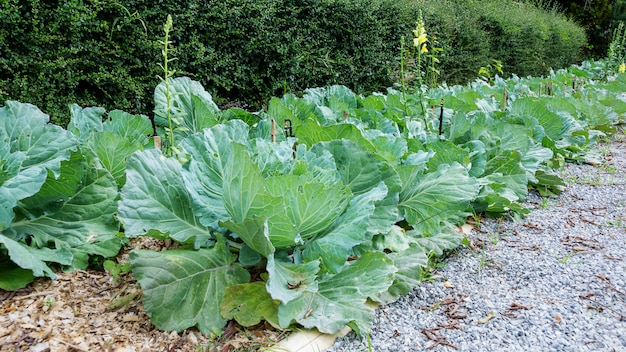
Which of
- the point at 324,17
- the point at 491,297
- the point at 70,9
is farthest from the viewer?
the point at 324,17

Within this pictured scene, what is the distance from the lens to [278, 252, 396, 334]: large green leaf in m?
1.74

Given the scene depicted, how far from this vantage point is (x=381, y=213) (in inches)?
87.4

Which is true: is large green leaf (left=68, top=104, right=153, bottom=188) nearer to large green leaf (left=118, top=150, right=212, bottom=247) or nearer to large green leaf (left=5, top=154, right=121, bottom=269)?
large green leaf (left=5, top=154, right=121, bottom=269)

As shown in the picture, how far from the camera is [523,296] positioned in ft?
7.10

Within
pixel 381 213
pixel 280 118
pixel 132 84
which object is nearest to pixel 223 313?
pixel 381 213

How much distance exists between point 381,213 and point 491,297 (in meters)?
0.64

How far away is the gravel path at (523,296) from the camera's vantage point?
1831 millimetres

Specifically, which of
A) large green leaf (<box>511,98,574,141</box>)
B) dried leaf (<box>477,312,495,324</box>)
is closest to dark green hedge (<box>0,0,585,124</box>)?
large green leaf (<box>511,98,574,141</box>)

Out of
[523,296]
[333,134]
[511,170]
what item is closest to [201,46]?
[333,134]

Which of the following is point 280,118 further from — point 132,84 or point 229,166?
point 132,84

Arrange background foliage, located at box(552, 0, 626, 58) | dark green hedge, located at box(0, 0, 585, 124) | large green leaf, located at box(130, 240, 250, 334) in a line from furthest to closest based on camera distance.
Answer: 1. background foliage, located at box(552, 0, 626, 58)
2. dark green hedge, located at box(0, 0, 585, 124)
3. large green leaf, located at box(130, 240, 250, 334)

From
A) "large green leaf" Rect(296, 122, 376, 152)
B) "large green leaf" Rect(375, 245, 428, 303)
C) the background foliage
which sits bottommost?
the background foliage

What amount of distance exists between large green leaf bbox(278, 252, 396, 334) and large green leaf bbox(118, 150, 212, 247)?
1.69 ft

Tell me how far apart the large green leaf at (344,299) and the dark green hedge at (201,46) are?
3.23 m
